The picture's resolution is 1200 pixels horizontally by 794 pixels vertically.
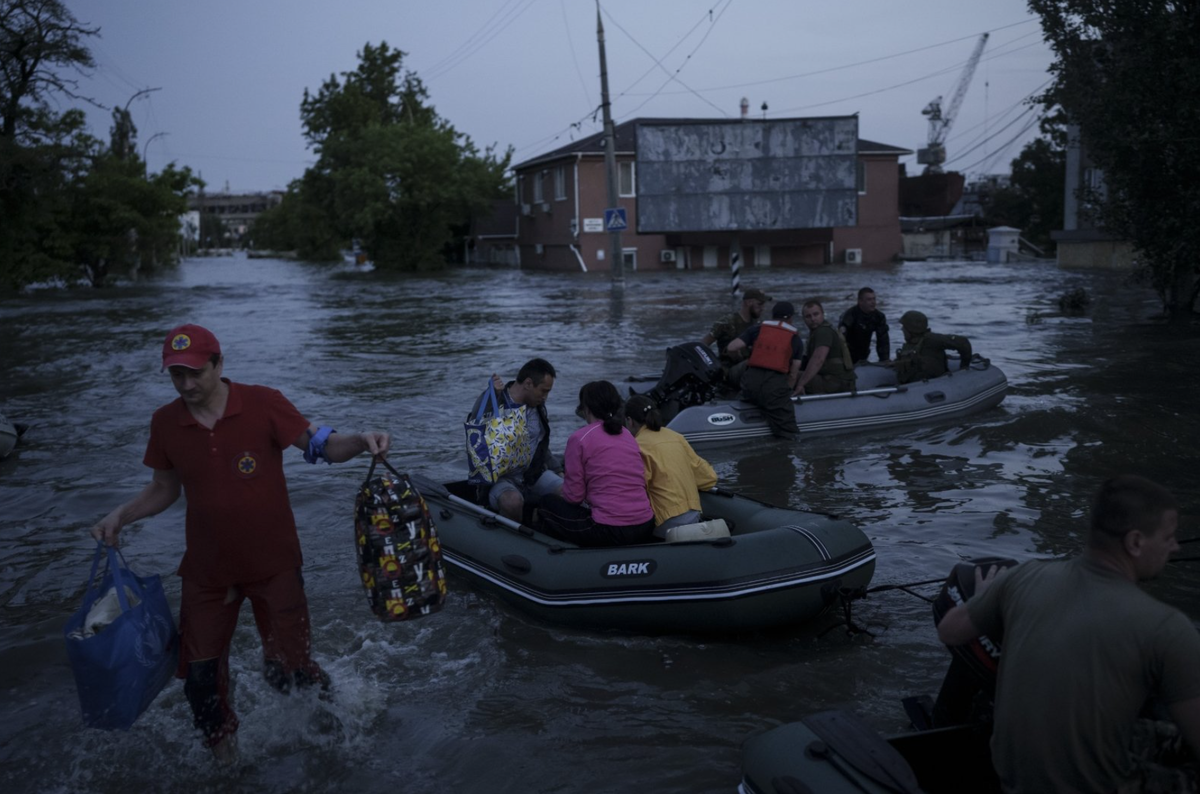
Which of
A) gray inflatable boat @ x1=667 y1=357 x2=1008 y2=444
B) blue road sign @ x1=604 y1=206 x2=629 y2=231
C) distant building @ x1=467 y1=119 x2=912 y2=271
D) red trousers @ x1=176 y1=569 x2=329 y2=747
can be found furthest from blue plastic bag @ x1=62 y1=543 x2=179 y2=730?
distant building @ x1=467 y1=119 x2=912 y2=271

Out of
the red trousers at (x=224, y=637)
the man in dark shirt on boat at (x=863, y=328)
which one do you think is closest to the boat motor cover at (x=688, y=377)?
the man in dark shirt on boat at (x=863, y=328)

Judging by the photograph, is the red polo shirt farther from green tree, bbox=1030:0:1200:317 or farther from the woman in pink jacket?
green tree, bbox=1030:0:1200:317

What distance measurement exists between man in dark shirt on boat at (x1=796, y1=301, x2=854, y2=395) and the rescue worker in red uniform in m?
7.80

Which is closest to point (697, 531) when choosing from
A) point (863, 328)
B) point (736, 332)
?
point (736, 332)

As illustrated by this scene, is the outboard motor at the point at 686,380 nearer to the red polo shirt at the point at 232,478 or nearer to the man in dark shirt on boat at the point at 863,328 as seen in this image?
the man in dark shirt on boat at the point at 863,328

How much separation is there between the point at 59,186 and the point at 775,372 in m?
31.1

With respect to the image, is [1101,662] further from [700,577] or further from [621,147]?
[621,147]

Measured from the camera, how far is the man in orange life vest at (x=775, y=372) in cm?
1092

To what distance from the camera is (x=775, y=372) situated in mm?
11102

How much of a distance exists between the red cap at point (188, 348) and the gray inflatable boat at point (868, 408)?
→ 22.9 feet

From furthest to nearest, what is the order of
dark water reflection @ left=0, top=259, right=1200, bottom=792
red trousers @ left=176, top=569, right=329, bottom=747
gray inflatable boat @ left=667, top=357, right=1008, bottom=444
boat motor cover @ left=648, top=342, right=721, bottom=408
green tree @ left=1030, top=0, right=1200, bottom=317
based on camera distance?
green tree @ left=1030, top=0, right=1200, bottom=317 → boat motor cover @ left=648, top=342, right=721, bottom=408 → gray inflatable boat @ left=667, top=357, right=1008, bottom=444 → dark water reflection @ left=0, top=259, right=1200, bottom=792 → red trousers @ left=176, top=569, right=329, bottom=747

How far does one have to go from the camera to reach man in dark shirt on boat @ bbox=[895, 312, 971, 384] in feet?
40.2

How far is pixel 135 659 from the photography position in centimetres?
420

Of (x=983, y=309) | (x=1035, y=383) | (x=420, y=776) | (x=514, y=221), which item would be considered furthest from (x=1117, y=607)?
(x=514, y=221)
